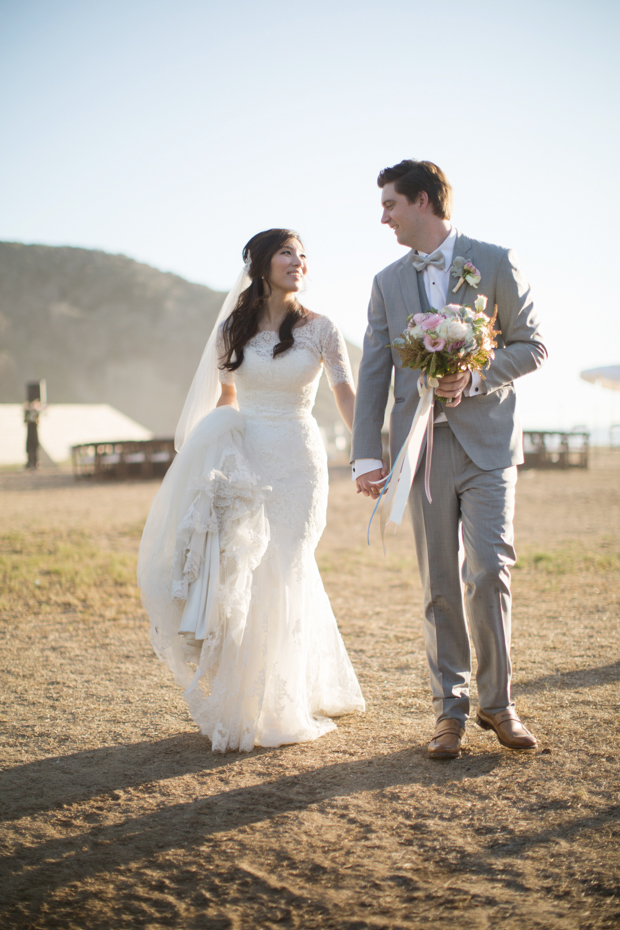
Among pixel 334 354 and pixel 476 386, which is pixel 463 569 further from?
pixel 334 354

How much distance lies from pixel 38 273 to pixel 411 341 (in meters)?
128

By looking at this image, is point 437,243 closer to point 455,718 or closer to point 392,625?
point 455,718

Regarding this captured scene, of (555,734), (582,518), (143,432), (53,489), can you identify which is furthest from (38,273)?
(555,734)

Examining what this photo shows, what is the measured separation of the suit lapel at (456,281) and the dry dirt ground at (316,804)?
6.23 feet

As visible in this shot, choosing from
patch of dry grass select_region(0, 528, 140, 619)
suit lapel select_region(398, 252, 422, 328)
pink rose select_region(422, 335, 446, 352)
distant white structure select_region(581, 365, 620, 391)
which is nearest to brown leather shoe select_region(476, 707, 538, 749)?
pink rose select_region(422, 335, 446, 352)

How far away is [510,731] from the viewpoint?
3076 millimetres

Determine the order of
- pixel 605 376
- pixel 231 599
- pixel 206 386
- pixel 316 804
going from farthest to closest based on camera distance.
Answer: pixel 605 376 < pixel 206 386 < pixel 231 599 < pixel 316 804

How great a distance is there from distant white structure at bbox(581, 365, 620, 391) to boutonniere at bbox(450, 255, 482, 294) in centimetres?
2325

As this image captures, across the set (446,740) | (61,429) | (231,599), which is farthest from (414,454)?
(61,429)

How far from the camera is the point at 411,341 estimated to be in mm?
3086

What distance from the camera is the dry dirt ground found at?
2.03m

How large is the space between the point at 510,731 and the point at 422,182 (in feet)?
7.58

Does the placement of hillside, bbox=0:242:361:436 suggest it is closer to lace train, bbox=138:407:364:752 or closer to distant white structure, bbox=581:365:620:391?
distant white structure, bbox=581:365:620:391

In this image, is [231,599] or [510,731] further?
[231,599]
